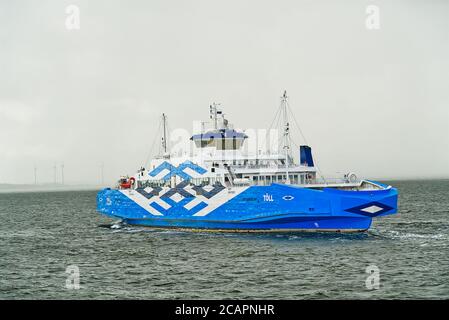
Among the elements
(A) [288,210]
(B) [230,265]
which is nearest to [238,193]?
(A) [288,210]

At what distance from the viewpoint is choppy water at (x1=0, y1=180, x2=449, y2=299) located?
20.5 metres

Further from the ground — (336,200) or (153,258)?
(336,200)

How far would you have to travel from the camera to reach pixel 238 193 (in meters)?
34.8

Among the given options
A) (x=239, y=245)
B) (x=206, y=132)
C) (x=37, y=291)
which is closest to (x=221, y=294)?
(x=37, y=291)

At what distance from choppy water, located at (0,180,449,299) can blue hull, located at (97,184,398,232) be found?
97 centimetres

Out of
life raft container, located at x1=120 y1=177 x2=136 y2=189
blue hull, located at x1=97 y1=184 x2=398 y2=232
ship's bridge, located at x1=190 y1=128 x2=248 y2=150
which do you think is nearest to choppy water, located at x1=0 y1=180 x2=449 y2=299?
blue hull, located at x1=97 y1=184 x2=398 y2=232

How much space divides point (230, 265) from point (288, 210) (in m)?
8.66

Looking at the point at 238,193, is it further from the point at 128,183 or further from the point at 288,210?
the point at 128,183

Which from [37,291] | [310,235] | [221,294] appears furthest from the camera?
[310,235]

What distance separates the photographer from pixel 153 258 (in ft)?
90.8

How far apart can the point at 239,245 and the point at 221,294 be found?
10736mm
